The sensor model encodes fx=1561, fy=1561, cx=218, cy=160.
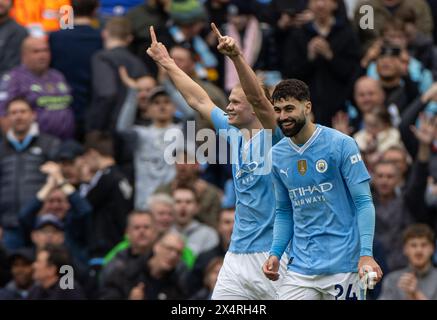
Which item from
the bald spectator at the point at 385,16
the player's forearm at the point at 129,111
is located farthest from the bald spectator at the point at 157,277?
the bald spectator at the point at 385,16

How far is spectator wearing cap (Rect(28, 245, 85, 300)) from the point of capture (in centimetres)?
1512

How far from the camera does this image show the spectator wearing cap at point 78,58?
58.2 ft

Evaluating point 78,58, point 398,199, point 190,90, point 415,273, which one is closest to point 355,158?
point 190,90

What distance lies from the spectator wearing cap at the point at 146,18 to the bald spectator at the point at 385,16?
2248mm

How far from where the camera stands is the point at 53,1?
1844 centimetres

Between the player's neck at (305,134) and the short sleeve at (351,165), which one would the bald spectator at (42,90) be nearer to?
the player's neck at (305,134)

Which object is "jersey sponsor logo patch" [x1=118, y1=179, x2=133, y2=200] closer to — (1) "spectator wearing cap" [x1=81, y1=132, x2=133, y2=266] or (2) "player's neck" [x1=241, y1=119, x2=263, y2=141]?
(1) "spectator wearing cap" [x1=81, y1=132, x2=133, y2=266]

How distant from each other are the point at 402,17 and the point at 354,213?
268 inches

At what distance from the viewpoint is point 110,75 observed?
17625mm

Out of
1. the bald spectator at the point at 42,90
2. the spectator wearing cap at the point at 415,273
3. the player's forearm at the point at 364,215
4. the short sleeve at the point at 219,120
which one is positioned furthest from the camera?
the bald spectator at the point at 42,90

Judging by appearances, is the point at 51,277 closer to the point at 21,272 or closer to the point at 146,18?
the point at 21,272

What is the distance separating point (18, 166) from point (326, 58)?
364 cm
